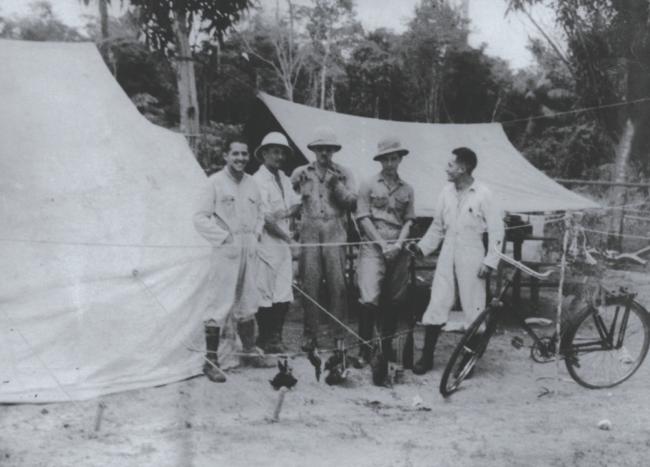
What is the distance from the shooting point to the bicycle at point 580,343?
414 cm

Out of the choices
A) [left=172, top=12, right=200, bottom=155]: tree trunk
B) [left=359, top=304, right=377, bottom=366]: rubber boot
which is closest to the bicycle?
[left=359, top=304, right=377, bottom=366]: rubber boot

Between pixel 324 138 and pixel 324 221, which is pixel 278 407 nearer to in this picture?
pixel 324 221

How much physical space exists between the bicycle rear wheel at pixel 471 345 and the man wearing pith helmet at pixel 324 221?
972 mm

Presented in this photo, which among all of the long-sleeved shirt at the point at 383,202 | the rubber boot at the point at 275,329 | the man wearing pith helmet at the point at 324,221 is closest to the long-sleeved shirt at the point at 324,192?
the man wearing pith helmet at the point at 324,221

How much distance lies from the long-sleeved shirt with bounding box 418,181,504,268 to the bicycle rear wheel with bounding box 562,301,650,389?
0.65 metres

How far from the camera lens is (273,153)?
4.70m

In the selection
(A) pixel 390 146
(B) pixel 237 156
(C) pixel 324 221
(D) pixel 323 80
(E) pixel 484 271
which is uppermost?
(D) pixel 323 80

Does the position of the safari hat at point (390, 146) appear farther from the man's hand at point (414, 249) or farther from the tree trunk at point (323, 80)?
the tree trunk at point (323, 80)

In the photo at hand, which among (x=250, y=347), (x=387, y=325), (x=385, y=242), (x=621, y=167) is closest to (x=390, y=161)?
(x=385, y=242)

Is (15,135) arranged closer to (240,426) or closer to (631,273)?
(240,426)

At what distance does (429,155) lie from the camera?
25.2ft

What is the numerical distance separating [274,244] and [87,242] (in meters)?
1.16

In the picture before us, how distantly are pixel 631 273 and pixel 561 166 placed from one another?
31.4 feet

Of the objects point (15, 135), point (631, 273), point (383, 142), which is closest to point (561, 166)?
point (631, 273)
